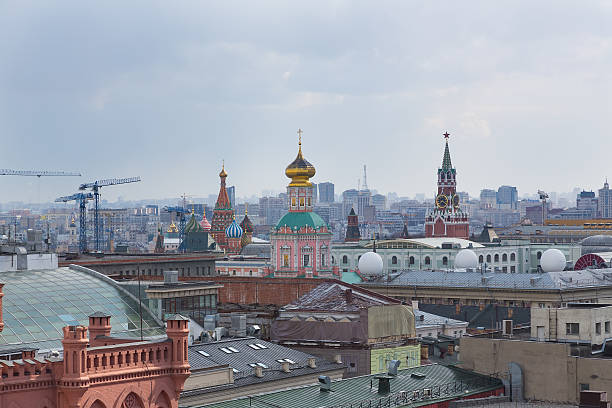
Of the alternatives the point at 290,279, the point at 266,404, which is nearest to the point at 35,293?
the point at 266,404

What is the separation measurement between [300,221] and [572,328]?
69.9 m

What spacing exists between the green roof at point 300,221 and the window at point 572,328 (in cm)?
6915

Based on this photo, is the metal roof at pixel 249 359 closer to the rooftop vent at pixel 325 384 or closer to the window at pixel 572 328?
the rooftop vent at pixel 325 384

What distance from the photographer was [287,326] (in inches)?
2918

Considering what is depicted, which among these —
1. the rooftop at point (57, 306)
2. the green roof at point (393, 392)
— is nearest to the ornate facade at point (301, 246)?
the rooftop at point (57, 306)

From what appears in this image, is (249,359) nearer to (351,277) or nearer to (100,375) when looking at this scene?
(100,375)

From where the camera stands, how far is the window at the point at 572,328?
65688 mm

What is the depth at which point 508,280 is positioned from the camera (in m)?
122

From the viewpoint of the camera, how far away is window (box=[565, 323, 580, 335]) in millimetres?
65688

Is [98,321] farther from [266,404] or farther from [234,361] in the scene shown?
[234,361]

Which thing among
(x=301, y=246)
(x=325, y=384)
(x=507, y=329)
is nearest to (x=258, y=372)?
(x=325, y=384)

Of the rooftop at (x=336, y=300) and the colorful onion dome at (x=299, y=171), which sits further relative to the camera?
the colorful onion dome at (x=299, y=171)

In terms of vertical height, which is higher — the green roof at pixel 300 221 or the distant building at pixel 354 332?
the green roof at pixel 300 221

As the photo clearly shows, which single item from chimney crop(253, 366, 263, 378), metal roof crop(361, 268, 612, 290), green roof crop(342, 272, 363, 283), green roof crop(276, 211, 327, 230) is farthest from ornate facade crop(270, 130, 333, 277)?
chimney crop(253, 366, 263, 378)
